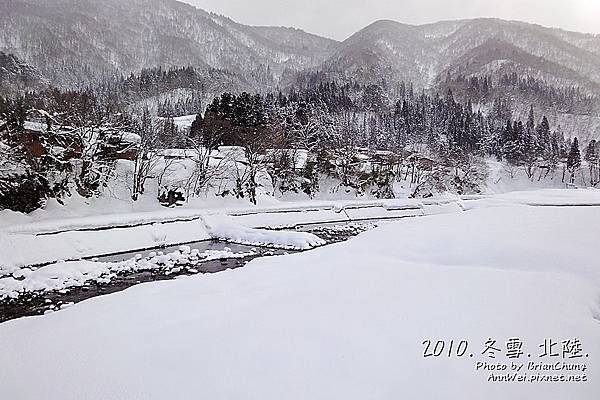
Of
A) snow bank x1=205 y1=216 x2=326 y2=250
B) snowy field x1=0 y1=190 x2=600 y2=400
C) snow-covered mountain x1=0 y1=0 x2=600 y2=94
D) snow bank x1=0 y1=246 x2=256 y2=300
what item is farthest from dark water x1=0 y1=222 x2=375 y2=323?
snow-covered mountain x1=0 y1=0 x2=600 y2=94

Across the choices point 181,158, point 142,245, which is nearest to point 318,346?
point 142,245

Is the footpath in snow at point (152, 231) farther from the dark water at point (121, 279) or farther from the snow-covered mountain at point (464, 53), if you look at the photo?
the snow-covered mountain at point (464, 53)

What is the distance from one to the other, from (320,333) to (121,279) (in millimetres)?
9988

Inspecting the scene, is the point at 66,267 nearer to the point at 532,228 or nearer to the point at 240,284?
the point at 240,284

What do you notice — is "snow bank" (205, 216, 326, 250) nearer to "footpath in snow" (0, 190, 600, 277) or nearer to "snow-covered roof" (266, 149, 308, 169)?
"footpath in snow" (0, 190, 600, 277)

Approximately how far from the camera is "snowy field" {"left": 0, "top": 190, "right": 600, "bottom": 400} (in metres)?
3.68

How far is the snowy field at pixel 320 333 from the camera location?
3678 millimetres

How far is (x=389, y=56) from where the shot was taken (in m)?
149

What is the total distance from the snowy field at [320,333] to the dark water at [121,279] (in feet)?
13.7

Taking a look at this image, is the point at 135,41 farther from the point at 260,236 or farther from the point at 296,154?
the point at 260,236

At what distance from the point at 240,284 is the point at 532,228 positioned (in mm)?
7860

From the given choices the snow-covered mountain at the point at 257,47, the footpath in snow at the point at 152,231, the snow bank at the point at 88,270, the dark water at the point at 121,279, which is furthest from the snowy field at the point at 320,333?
the snow-covered mountain at the point at 257,47

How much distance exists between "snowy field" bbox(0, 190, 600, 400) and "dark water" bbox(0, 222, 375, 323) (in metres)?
4.19

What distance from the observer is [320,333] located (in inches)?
181
